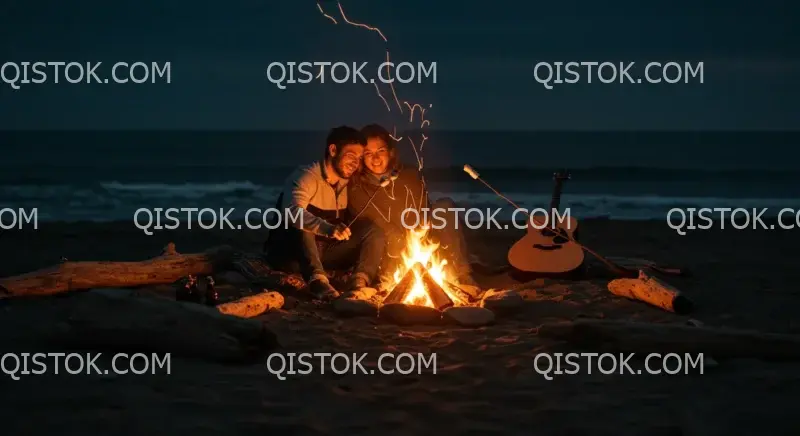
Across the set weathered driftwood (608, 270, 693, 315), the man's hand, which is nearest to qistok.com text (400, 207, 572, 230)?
the man's hand

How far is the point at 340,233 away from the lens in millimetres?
7293

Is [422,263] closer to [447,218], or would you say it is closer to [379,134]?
[447,218]

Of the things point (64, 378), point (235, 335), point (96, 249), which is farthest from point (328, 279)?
point (96, 249)

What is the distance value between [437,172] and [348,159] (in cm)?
2207

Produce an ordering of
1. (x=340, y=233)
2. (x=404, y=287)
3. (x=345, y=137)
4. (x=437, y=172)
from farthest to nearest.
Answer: (x=437, y=172)
(x=345, y=137)
(x=340, y=233)
(x=404, y=287)

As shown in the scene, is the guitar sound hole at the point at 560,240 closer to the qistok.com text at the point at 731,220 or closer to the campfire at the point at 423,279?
the campfire at the point at 423,279

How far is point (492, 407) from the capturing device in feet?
16.6

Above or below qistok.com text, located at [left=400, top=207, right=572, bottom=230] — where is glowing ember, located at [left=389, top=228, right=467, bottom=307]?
below

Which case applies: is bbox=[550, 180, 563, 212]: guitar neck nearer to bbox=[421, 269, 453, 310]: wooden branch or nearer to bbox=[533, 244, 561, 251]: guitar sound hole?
bbox=[533, 244, 561, 251]: guitar sound hole

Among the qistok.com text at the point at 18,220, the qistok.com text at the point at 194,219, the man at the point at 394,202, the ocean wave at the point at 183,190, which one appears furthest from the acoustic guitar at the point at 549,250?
the ocean wave at the point at 183,190

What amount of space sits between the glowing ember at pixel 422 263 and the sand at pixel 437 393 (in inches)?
19.1

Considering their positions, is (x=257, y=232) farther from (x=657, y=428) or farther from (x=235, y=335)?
(x=657, y=428)

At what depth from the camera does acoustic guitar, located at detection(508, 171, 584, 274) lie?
8.41 m

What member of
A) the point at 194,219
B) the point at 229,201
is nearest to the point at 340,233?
the point at 194,219
